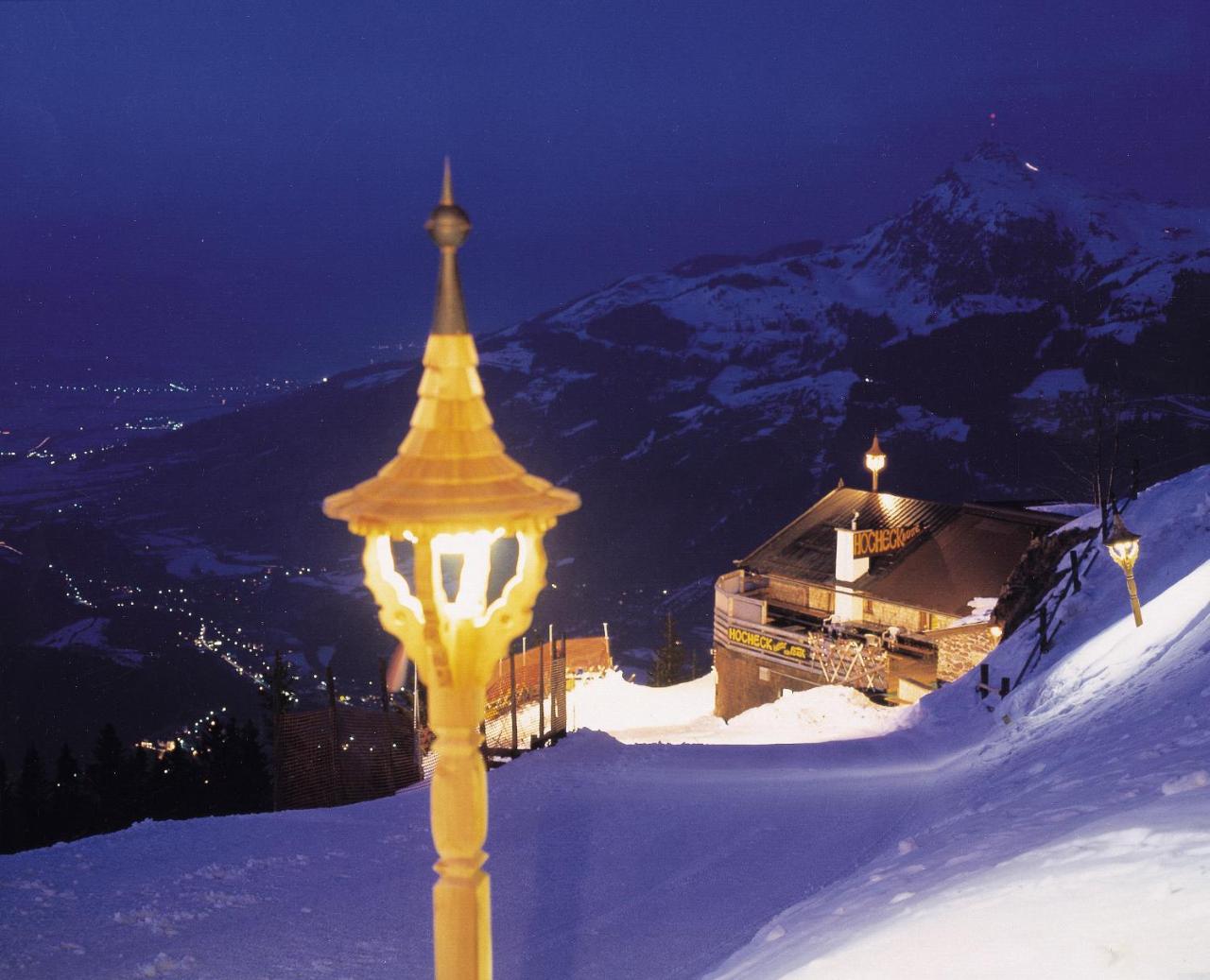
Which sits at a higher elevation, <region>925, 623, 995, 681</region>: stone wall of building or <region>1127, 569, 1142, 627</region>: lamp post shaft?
<region>1127, 569, 1142, 627</region>: lamp post shaft

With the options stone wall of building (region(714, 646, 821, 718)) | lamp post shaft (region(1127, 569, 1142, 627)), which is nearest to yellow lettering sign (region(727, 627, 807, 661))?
stone wall of building (region(714, 646, 821, 718))

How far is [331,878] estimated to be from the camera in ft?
40.2

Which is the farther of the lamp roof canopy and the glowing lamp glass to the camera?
the glowing lamp glass

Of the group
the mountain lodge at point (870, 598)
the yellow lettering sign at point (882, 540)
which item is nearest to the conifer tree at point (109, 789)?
the mountain lodge at point (870, 598)

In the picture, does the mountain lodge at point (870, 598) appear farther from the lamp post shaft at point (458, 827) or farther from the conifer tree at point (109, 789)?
the lamp post shaft at point (458, 827)

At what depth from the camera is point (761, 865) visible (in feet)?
39.3

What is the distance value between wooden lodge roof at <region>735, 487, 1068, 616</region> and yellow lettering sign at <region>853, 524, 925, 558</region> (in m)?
0.24

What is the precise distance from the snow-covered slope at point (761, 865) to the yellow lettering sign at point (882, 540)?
1479 cm

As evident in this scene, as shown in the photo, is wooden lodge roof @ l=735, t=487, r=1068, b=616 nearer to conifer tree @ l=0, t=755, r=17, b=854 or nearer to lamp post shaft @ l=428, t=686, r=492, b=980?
conifer tree @ l=0, t=755, r=17, b=854

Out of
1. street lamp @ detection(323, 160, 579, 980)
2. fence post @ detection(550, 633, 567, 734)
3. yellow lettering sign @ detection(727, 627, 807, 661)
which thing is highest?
street lamp @ detection(323, 160, 579, 980)

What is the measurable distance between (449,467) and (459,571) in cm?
56

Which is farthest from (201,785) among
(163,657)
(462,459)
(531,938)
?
(163,657)

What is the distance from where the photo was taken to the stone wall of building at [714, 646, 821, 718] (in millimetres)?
33469

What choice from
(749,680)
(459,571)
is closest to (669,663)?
(749,680)
